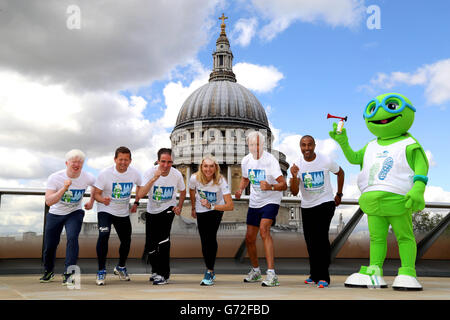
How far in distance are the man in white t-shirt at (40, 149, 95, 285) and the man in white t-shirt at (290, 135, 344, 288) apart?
2.79 meters

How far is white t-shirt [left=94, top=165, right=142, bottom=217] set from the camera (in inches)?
215

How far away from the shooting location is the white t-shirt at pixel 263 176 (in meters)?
5.53

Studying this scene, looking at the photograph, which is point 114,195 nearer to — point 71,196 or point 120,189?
point 120,189

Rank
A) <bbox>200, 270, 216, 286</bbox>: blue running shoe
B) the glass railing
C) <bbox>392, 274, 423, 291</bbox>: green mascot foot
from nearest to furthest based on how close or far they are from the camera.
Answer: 1. <bbox>392, 274, 423, 291</bbox>: green mascot foot
2. <bbox>200, 270, 216, 286</bbox>: blue running shoe
3. the glass railing

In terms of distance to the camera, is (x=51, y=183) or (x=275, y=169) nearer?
(x=51, y=183)

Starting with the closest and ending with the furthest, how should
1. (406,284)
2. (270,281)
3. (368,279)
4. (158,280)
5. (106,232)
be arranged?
(406,284)
(368,279)
(270,281)
(158,280)
(106,232)

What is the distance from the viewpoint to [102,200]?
17.6 ft

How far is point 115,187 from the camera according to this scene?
5.50 m

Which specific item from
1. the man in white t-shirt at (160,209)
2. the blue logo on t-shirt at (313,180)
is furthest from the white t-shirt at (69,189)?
the blue logo on t-shirt at (313,180)

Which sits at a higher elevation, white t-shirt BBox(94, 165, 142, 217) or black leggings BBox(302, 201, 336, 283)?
white t-shirt BBox(94, 165, 142, 217)

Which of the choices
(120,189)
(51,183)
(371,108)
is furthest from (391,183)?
(51,183)

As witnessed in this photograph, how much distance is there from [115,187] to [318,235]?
2709 millimetres

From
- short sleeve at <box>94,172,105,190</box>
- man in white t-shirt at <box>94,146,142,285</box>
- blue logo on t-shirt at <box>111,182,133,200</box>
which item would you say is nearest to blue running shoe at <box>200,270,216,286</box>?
man in white t-shirt at <box>94,146,142,285</box>

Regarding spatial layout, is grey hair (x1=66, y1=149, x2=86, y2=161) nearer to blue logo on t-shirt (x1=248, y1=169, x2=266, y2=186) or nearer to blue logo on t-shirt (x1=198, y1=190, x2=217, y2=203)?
blue logo on t-shirt (x1=198, y1=190, x2=217, y2=203)
